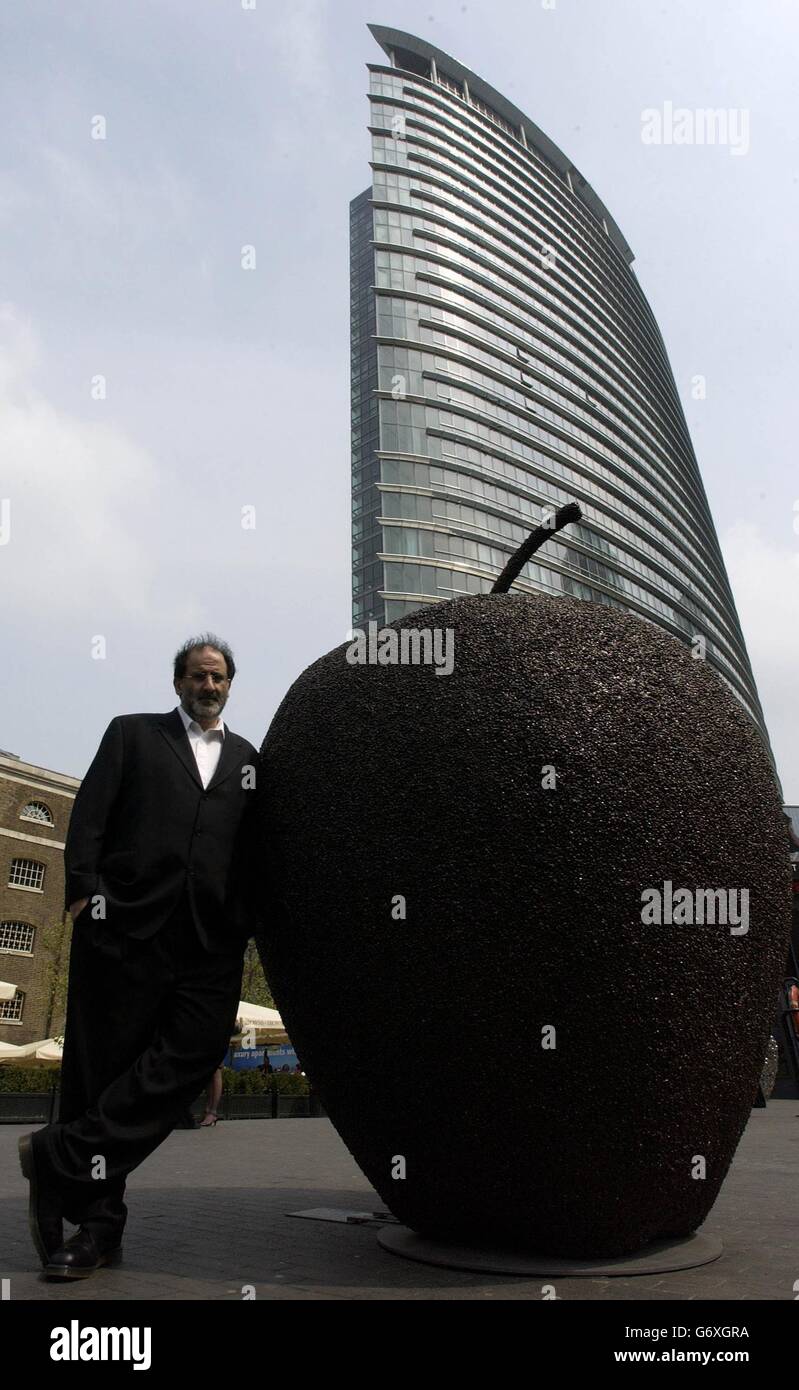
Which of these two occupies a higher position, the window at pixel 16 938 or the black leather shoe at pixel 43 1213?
the black leather shoe at pixel 43 1213

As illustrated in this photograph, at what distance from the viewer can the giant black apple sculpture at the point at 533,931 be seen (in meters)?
3.05

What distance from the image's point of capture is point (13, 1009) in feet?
102

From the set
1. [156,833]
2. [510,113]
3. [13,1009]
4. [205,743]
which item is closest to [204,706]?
[205,743]

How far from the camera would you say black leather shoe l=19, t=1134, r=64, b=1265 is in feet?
9.96

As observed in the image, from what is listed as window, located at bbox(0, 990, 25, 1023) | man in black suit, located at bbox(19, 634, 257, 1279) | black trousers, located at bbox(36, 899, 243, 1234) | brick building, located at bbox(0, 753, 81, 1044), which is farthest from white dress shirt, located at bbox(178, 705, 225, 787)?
window, located at bbox(0, 990, 25, 1023)

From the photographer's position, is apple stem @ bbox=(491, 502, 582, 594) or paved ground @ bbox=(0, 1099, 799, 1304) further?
apple stem @ bbox=(491, 502, 582, 594)

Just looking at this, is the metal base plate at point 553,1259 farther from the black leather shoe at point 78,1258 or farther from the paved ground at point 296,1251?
the black leather shoe at point 78,1258

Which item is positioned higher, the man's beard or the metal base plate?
the man's beard

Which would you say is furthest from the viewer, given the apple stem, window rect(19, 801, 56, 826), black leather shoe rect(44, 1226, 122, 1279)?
window rect(19, 801, 56, 826)

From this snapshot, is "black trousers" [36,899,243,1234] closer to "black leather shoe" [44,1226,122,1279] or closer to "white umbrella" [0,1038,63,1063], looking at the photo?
"black leather shoe" [44,1226,122,1279]

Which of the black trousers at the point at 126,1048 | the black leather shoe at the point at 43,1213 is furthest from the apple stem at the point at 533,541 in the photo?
the black leather shoe at the point at 43,1213

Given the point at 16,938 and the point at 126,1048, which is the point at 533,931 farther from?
the point at 16,938

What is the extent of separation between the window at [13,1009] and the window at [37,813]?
21.9 feet

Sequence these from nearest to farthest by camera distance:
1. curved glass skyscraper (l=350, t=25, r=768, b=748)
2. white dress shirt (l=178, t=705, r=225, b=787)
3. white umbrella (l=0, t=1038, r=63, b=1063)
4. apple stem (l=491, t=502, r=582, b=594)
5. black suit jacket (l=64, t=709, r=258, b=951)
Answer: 1. black suit jacket (l=64, t=709, r=258, b=951)
2. white dress shirt (l=178, t=705, r=225, b=787)
3. apple stem (l=491, t=502, r=582, b=594)
4. white umbrella (l=0, t=1038, r=63, b=1063)
5. curved glass skyscraper (l=350, t=25, r=768, b=748)
